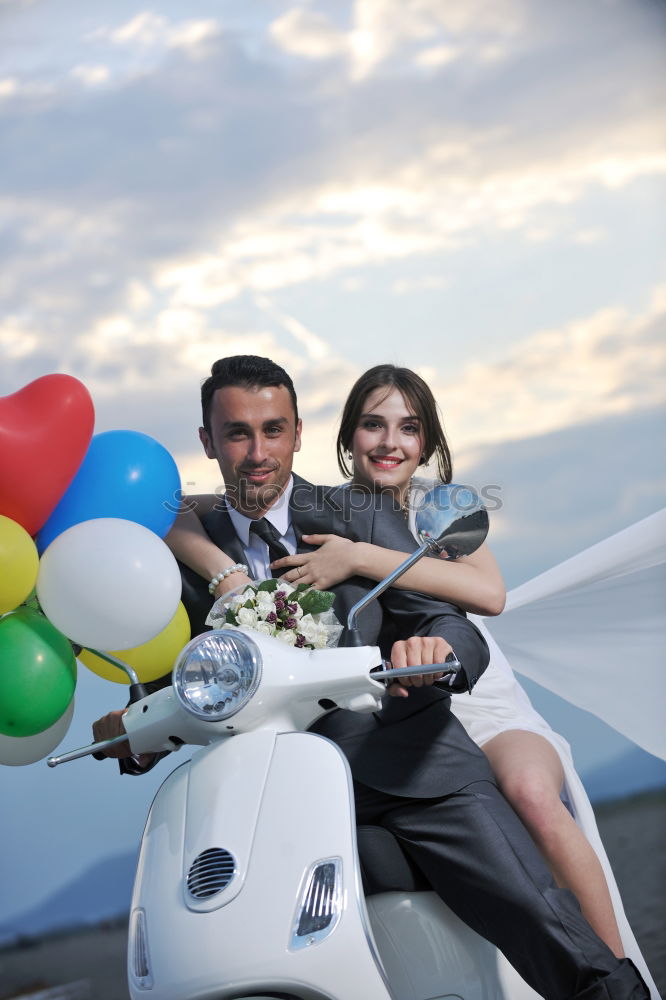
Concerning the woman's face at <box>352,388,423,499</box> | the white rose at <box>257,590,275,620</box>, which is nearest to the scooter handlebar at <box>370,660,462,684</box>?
the white rose at <box>257,590,275,620</box>

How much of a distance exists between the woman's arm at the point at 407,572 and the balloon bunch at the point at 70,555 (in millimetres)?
265

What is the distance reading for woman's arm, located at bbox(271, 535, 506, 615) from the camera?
180 cm

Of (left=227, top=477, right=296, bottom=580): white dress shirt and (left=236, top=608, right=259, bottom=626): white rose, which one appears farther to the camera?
(left=227, top=477, right=296, bottom=580): white dress shirt

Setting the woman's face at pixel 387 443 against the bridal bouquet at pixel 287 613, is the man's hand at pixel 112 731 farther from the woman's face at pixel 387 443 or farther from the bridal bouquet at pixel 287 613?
the woman's face at pixel 387 443

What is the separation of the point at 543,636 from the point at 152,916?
6.93 ft

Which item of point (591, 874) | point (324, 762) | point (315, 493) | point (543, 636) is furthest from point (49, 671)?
point (543, 636)

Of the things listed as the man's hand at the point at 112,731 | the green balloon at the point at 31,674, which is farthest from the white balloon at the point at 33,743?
the man's hand at the point at 112,731

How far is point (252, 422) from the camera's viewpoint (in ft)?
6.60

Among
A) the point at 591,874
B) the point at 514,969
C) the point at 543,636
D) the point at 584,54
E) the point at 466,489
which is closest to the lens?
the point at 466,489

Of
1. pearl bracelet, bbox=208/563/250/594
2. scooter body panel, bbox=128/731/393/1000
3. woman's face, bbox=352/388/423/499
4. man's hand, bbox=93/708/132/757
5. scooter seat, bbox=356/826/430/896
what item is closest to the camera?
scooter body panel, bbox=128/731/393/1000

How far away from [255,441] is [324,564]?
0.34 meters

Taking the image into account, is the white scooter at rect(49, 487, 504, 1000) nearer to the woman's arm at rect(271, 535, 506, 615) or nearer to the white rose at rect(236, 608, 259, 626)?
the white rose at rect(236, 608, 259, 626)

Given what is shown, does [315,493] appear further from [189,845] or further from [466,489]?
[189,845]

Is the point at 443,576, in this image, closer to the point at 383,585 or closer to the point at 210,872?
the point at 383,585
